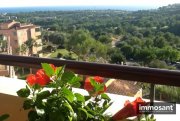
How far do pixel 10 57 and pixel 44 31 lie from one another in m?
34.9

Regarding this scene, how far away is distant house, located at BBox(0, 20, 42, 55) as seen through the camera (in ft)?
104

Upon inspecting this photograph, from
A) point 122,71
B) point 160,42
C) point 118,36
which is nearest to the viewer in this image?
point 122,71

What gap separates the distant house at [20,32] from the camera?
31.8 metres

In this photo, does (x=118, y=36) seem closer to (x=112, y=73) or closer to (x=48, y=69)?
(x=112, y=73)

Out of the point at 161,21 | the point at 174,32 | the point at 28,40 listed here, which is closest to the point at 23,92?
the point at 174,32

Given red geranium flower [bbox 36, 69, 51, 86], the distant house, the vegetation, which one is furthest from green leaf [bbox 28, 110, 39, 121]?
the distant house

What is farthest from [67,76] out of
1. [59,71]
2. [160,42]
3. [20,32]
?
[20,32]

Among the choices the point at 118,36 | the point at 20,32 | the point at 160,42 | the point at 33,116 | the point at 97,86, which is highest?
the point at 97,86

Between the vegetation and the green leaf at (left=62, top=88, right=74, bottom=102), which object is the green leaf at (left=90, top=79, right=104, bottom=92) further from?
the vegetation

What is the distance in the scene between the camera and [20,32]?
36.8 metres

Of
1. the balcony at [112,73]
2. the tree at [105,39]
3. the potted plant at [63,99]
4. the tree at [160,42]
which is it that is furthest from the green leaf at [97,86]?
the tree at [105,39]

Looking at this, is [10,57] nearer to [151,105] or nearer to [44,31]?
[151,105]

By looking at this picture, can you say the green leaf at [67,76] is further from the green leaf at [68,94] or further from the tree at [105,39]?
the tree at [105,39]

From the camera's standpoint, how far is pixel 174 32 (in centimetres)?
1912
